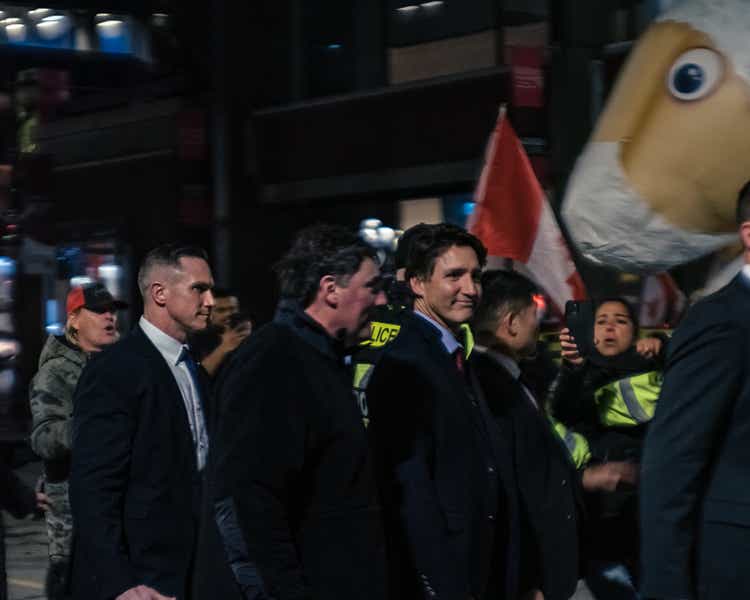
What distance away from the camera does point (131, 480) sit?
5582 mm

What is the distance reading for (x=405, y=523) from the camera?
17.0ft

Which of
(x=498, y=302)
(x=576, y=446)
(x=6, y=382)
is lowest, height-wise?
(x=6, y=382)

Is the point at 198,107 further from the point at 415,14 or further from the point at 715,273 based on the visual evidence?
the point at 715,273

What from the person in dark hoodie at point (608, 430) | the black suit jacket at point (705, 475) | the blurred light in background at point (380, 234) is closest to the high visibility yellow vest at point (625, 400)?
the person in dark hoodie at point (608, 430)

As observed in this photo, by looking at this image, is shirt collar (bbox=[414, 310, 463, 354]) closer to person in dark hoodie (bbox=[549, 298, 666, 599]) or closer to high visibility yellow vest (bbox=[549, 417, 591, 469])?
high visibility yellow vest (bbox=[549, 417, 591, 469])

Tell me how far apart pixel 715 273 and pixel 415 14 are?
13.3 m

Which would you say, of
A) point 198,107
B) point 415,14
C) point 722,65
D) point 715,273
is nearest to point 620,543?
point 715,273

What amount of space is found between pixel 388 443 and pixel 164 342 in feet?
3.59

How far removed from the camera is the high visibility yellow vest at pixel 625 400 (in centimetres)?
719

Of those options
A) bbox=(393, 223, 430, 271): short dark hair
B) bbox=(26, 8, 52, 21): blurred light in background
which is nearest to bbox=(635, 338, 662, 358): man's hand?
bbox=(393, 223, 430, 271): short dark hair

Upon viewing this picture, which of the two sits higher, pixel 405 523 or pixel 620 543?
pixel 405 523

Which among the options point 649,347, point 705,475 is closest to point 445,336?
point 705,475

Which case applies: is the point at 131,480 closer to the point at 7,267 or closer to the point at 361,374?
the point at 361,374

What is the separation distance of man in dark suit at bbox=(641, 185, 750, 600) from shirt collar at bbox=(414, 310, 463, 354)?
142 cm
